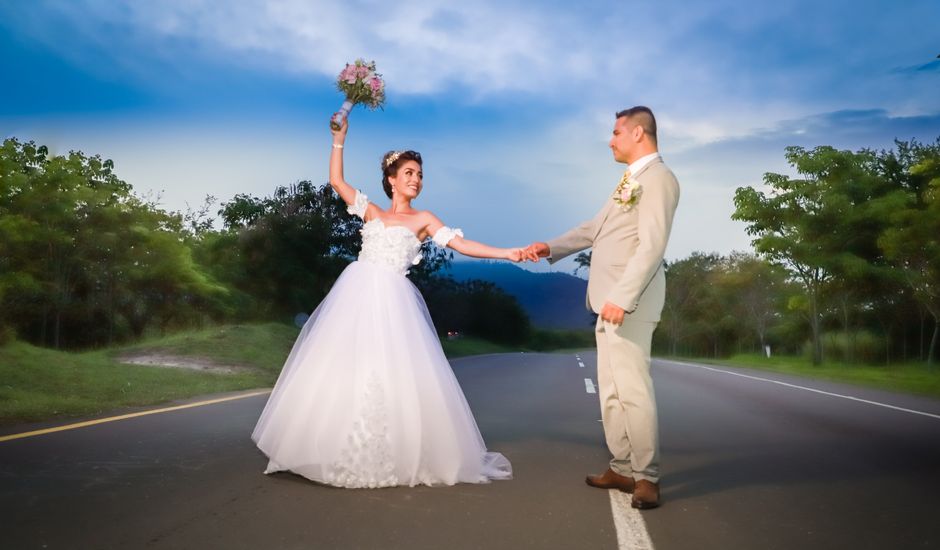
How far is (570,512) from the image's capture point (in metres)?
4.69

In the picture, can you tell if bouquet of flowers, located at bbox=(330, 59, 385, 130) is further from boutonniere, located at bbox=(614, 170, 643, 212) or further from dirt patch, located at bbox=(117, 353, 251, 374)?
dirt patch, located at bbox=(117, 353, 251, 374)

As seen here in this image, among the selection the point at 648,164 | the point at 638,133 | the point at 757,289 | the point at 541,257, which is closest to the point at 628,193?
the point at 648,164

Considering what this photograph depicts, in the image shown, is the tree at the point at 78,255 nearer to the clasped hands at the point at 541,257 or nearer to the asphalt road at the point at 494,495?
the asphalt road at the point at 494,495

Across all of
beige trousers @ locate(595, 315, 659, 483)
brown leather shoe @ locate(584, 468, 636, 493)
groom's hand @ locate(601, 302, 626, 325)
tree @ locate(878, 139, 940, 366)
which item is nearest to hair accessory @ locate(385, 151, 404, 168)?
beige trousers @ locate(595, 315, 659, 483)

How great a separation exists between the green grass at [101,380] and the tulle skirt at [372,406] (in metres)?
4.55

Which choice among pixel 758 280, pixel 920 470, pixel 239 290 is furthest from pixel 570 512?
pixel 758 280

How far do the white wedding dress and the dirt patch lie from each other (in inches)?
427

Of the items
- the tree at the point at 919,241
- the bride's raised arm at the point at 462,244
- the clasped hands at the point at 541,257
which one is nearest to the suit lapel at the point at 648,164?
the clasped hands at the point at 541,257

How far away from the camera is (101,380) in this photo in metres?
12.2

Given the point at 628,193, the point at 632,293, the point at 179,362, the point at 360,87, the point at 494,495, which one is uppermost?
the point at 360,87

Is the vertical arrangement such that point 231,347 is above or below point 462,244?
below

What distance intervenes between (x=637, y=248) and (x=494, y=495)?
1881 mm

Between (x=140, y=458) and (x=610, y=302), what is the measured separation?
3986 mm

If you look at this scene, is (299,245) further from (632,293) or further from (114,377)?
(632,293)
